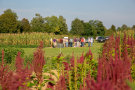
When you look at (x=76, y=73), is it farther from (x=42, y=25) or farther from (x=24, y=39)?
(x=42, y=25)

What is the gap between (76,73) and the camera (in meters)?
3.90

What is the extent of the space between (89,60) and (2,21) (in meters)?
55.9

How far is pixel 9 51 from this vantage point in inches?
457

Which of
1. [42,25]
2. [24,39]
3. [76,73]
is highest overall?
[42,25]

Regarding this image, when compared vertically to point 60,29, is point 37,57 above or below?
below

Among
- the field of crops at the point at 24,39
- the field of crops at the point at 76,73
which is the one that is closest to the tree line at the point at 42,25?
the field of crops at the point at 24,39

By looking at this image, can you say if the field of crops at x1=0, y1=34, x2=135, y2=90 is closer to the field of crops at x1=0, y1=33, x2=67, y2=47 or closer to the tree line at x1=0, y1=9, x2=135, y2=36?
the field of crops at x1=0, y1=33, x2=67, y2=47

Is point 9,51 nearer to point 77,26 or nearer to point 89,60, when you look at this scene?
point 89,60

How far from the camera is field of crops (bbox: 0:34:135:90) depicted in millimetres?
1348

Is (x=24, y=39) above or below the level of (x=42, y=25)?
below

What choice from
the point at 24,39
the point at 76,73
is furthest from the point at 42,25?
the point at 76,73

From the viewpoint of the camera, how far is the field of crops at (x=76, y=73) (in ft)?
4.42

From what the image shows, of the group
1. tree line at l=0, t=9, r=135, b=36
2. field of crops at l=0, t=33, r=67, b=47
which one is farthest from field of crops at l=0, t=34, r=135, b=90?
tree line at l=0, t=9, r=135, b=36

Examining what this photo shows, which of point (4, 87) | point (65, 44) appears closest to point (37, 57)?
point (4, 87)
